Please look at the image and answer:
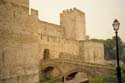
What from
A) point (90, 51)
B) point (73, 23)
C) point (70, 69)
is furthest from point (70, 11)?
point (70, 69)

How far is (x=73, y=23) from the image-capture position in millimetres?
39406

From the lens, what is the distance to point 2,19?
15594 mm

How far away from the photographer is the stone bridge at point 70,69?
19998mm

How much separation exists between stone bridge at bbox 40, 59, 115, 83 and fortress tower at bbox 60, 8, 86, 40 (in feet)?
38.7

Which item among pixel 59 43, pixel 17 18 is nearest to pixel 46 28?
pixel 59 43

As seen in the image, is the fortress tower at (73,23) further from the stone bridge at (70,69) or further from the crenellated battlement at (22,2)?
the crenellated battlement at (22,2)

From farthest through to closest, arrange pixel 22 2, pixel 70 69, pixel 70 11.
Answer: pixel 70 11
pixel 70 69
pixel 22 2

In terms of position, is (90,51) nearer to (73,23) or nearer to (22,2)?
(73,23)

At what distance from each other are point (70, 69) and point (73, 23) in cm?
1688

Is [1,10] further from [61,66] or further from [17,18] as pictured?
[61,66]

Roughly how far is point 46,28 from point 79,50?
21.9 feet

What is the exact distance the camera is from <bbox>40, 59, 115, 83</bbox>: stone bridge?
19998 mm

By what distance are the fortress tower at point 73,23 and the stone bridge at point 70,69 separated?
11793 mm

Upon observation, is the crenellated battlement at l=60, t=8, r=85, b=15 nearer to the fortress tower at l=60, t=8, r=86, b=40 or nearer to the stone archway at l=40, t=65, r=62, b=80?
the fortress tower at l=60, t=8, r=86, b=40
